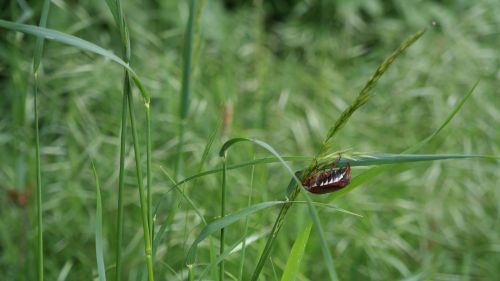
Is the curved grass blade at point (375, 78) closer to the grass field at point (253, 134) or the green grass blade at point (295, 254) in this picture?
the green grass blade at point (295, 254)

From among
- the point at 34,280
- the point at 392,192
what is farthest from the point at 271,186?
the point at 34,280

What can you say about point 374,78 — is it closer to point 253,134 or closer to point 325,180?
point 325,180

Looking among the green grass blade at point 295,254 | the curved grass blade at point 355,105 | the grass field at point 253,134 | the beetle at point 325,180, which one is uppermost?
the grass field at point 253,134

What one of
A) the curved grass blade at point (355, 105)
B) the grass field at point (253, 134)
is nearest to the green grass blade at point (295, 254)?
the curved grass blade at point (355, 105)

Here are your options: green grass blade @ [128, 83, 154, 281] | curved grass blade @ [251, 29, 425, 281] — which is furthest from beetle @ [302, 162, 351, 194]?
green grass blade @ [128, 83, 154, 281]

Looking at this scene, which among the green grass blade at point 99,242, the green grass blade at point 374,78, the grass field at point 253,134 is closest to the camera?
the green grass blade at point 374,78

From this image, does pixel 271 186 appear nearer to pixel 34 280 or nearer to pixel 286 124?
pixel 286 124

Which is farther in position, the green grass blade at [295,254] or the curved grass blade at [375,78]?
the green grass blade at [295,254]
